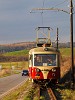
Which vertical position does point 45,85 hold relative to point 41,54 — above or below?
below

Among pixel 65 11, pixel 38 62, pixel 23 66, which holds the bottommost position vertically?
pixel 23 66

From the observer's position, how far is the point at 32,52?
2986cm

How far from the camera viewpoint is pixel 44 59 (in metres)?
29.4

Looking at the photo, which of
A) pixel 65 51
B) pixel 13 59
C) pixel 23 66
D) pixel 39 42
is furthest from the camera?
pixel 13 59

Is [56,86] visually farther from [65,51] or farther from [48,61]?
[65,51]

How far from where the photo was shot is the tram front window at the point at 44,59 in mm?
29203

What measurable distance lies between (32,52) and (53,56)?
157 centimetres

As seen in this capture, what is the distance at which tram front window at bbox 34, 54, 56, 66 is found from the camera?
2920 centimetres

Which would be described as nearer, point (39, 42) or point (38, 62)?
point (38, 62)

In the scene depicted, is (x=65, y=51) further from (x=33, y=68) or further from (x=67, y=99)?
(x=67, y=99)

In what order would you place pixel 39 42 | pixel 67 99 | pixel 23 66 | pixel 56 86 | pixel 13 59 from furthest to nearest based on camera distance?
pixel 13 59 → pixel 23 66 → pixel 39 42 → pixel 56 86 → pixel 67 99

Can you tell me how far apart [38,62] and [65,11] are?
425cm

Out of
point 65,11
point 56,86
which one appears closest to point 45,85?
point 56,86

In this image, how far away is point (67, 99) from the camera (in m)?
22.3
